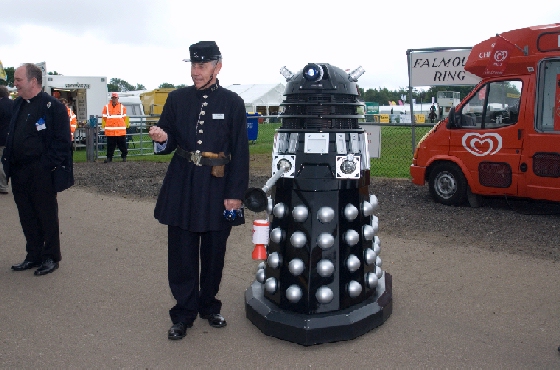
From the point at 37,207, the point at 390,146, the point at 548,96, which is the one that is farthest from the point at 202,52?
the point at 390,146

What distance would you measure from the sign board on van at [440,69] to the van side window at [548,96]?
2.90 meters

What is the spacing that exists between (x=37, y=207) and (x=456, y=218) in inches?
215

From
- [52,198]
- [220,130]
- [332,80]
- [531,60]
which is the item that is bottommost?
[52,198]

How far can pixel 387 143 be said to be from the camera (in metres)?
15.5

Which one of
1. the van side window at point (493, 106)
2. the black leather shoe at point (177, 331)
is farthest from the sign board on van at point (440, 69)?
the black leather shoe at point (177, 331)

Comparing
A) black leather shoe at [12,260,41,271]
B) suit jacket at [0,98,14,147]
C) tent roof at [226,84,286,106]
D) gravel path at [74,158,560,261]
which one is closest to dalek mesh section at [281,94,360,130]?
gravel path at [74,158,560,261]

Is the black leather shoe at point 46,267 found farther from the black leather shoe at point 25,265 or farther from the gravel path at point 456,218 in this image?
the gravel path at point 456,218

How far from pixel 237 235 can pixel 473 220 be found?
10.7 ft

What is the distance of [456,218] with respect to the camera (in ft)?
27.3

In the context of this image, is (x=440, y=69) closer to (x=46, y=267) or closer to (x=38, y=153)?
(x=38, y=153)

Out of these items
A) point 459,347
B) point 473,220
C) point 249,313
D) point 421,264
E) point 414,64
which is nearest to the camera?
point 459,347

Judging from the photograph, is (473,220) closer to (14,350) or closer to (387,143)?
(14,350)

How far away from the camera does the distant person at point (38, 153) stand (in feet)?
18.4

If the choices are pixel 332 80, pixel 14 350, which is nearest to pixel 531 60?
pixel 332 80
